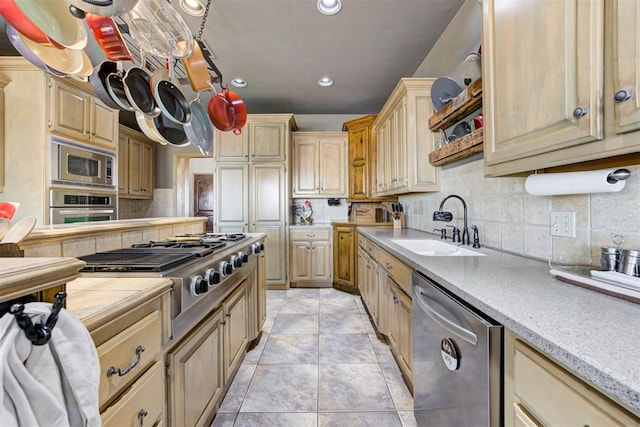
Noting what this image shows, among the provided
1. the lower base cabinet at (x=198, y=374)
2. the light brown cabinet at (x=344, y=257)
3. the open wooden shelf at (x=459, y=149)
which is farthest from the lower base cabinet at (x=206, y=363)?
the light brown cabinet at (x=344, y=257)

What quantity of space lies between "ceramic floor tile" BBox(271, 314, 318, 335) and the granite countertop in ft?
5.80

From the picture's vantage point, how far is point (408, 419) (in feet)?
5.09

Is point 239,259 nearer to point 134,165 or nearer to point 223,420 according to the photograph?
point 223,420

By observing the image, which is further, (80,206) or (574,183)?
(80,206)

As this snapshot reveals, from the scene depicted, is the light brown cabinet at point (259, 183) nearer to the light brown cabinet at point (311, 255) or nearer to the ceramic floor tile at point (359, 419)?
the light brown cabinet at point (311, 255)

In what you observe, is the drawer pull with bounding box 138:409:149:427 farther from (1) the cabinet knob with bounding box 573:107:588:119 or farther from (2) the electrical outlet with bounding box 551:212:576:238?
(2) the electrical outlet with bounding box 551:212:576:238

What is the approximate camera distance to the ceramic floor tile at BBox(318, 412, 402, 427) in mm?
1519

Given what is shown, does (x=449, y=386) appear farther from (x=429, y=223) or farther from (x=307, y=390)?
(x=429, y=223)

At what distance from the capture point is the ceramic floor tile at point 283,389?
1658 mm

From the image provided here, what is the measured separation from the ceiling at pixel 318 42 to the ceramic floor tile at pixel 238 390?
2.33m

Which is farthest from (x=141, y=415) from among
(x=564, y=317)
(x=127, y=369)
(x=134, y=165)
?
(x=134, y=165)

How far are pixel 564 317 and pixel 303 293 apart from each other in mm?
3463

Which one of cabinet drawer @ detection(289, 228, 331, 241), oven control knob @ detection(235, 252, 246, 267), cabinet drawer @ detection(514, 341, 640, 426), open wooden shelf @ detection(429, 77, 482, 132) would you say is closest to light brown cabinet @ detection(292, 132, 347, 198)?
cabinet drawer @ detection(289, 228, 331, 241)

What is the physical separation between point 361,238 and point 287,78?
2.18 metres
